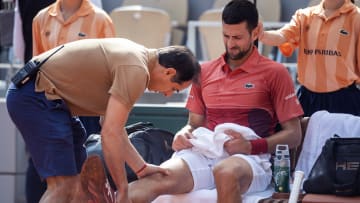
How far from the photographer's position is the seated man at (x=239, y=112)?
531 cm

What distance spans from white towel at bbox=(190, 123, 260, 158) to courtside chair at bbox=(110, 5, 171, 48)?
330 centimetres

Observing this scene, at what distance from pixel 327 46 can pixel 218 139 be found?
3.19 feet

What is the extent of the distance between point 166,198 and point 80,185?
2.29ft

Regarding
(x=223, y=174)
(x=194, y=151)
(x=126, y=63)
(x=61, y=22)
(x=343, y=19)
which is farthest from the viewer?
(x=61, y=22)

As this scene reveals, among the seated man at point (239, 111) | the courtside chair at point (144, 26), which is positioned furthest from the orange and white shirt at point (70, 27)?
the courtside chair at point (144, 26)

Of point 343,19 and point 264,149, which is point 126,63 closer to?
point 264,149

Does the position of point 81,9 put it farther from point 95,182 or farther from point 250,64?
point 95,182

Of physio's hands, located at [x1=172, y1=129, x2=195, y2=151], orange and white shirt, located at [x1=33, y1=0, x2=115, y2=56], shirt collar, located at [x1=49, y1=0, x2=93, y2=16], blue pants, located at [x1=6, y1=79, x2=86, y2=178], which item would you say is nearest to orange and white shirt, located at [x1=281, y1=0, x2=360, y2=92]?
physio's hands, located at [x1=172, y1=129, x2=195, y2=151]

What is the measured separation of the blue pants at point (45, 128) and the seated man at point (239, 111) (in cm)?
54

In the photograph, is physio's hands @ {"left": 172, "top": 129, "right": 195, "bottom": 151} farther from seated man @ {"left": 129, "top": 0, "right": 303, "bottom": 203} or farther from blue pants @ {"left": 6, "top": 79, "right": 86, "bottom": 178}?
blue pants @ {"left": 6, "top": 79, "right": 86, "bottom": 178}

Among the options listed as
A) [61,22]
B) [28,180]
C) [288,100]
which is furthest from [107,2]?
[288,100]

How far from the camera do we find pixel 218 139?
545 cm

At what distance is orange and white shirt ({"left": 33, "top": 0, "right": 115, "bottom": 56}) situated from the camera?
640cm

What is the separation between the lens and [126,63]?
470 cm
